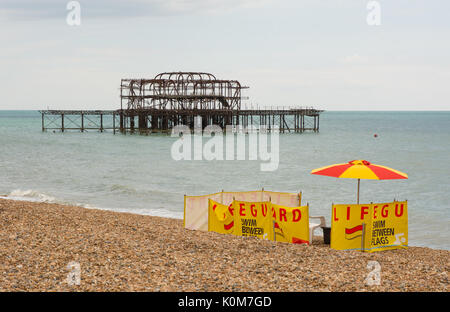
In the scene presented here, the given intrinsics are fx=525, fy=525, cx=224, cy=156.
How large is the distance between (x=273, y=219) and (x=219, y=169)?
Result: 2497 cm

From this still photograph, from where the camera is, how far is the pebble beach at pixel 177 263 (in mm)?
7363

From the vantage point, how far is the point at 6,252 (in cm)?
868

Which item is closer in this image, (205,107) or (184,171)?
(184,171)

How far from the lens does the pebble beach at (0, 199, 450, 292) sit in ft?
24.2

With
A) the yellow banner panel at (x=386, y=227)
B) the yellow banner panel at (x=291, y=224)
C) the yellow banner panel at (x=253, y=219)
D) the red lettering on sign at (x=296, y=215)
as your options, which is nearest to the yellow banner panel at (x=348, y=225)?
the yellow banner panel at (x=386, y=227)

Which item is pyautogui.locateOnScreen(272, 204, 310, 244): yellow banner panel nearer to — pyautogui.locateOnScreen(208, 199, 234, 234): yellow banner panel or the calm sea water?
pyautogui.locateOnScreen(208, 199, 234, 234): yellow banner panel

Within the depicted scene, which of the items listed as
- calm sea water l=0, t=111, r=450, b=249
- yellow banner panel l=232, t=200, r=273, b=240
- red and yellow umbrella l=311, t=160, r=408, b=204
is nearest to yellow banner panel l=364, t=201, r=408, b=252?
red and yellow umbrella l=311, t=160, r=408, b=204

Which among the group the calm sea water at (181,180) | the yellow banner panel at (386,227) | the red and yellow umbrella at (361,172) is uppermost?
the red and yellow umbrella at (361,172)

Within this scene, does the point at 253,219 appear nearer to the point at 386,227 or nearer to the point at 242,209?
the point at 242,209

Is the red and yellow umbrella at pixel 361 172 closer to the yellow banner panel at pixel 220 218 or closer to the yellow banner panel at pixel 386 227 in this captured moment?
the yellow banner panel at pixel 386 227

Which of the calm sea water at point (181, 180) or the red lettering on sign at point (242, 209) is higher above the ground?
the red lettering on sign at point (242, 209)

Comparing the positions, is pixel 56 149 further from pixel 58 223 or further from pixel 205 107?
pixel 58 223

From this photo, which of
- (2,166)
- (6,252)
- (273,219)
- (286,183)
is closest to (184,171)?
(286,183)

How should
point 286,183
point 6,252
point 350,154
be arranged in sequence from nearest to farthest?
point 6,252
point 286,183
point 350,154
